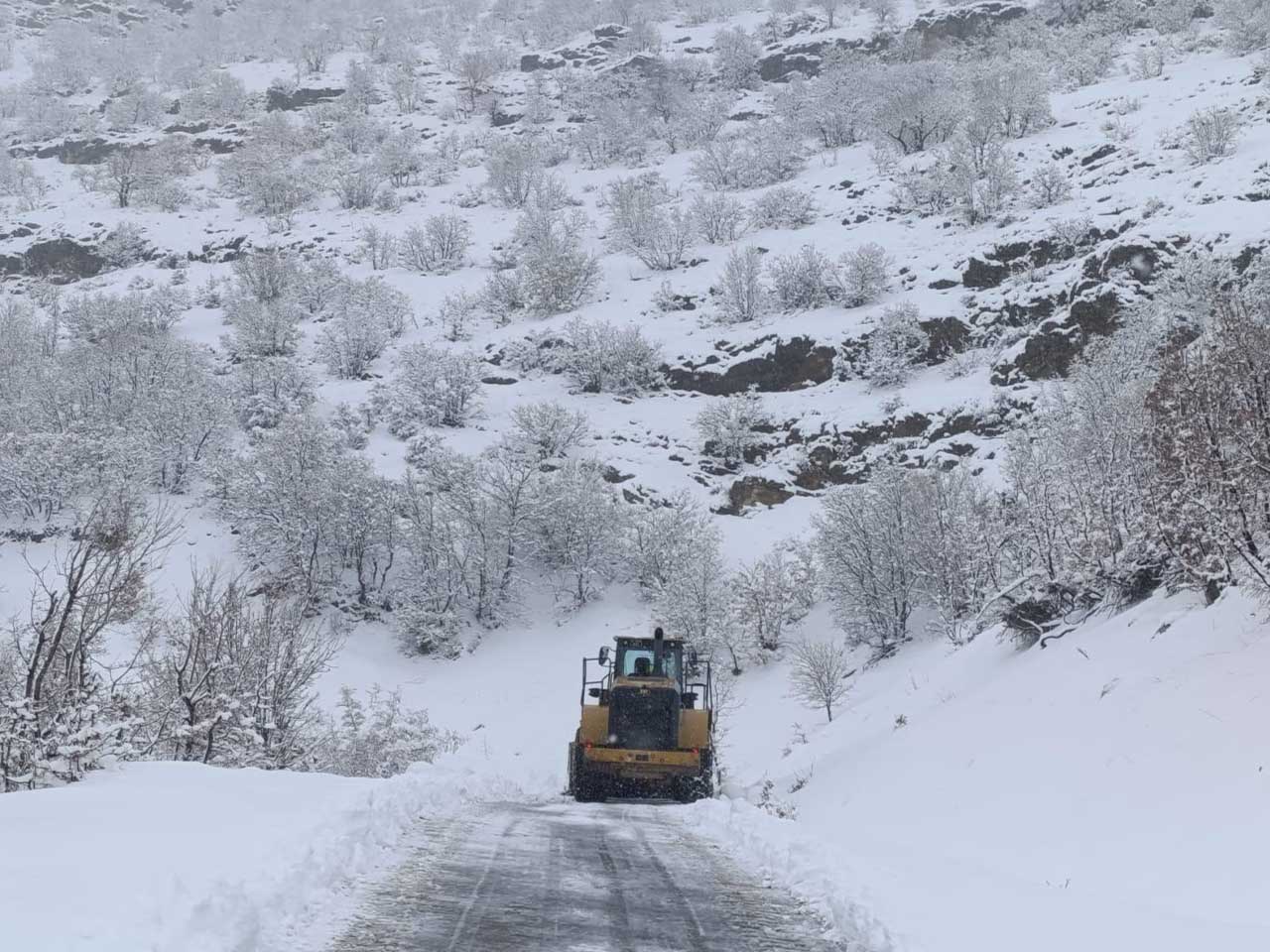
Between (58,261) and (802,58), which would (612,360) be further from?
(802,58)

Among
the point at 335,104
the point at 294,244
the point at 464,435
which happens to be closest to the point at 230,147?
the point at 335,104

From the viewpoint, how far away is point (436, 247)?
60562 mm

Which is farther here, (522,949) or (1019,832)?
(1019,832)

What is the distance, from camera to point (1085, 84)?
62562mm

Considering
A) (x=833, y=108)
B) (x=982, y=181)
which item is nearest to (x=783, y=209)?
(x=982, y=181)

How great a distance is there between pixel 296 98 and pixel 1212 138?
82824 mm

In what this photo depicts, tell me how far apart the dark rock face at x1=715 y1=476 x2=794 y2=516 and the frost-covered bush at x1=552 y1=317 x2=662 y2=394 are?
9007 millimetres

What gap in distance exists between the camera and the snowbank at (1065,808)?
19.0ft

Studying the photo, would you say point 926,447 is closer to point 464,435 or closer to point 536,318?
point 464,435

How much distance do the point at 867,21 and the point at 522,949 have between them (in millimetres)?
107232

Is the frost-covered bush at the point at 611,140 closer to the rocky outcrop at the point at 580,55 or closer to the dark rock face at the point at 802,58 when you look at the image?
the dark rock face at the point at 802,58

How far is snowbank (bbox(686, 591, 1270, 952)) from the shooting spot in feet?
19.0

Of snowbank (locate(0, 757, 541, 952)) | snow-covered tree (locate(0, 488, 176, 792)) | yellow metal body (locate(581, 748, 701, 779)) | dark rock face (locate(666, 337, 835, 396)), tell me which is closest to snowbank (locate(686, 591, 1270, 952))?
yellow metal body (locate(581, 748, 701, 779))

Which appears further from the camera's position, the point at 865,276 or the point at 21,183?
the point at 21,183
